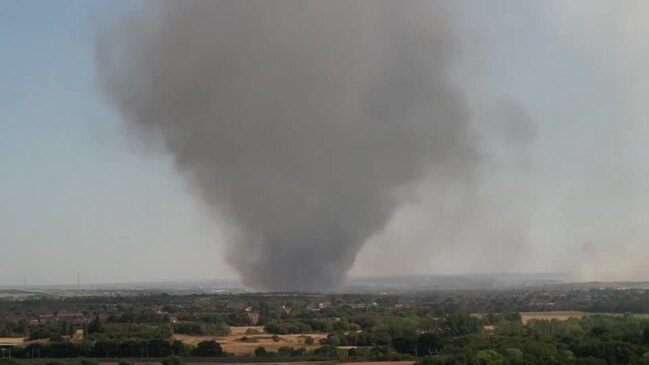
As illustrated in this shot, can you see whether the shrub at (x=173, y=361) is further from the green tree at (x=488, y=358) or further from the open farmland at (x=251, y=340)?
the green tree at (x=488, y=358)

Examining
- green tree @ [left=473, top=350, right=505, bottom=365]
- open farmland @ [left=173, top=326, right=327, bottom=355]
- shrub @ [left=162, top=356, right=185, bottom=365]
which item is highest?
green tree @ [left=473, top=350, right=505, bottom=365]

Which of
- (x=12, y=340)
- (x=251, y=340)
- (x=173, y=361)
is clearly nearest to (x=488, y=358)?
(x=173, y=361)

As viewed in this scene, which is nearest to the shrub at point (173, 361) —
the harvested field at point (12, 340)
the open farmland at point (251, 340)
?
the open farmland at point (251, 340)

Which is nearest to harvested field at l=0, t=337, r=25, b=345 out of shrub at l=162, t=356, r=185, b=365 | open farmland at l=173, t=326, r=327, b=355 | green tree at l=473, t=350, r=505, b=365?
open farmland at l=173, t=326, r=327, b=355

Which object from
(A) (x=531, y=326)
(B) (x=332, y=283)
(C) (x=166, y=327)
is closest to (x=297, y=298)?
(B) (x=332, y=283)

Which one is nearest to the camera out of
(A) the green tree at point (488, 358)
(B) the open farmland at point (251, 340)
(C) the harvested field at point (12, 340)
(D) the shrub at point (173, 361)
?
(A) the green tree at point (488, 358)

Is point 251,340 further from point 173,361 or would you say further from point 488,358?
point 488,358

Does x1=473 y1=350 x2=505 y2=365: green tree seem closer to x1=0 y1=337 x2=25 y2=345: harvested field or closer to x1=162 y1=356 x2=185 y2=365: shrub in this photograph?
x1=162 y1=356 x2=185 y2=365: shrub

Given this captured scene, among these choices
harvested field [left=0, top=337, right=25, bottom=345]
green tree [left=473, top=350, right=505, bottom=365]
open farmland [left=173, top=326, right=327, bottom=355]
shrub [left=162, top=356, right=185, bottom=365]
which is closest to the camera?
green tree [left=473, top=350, right=505, bottom=365]
